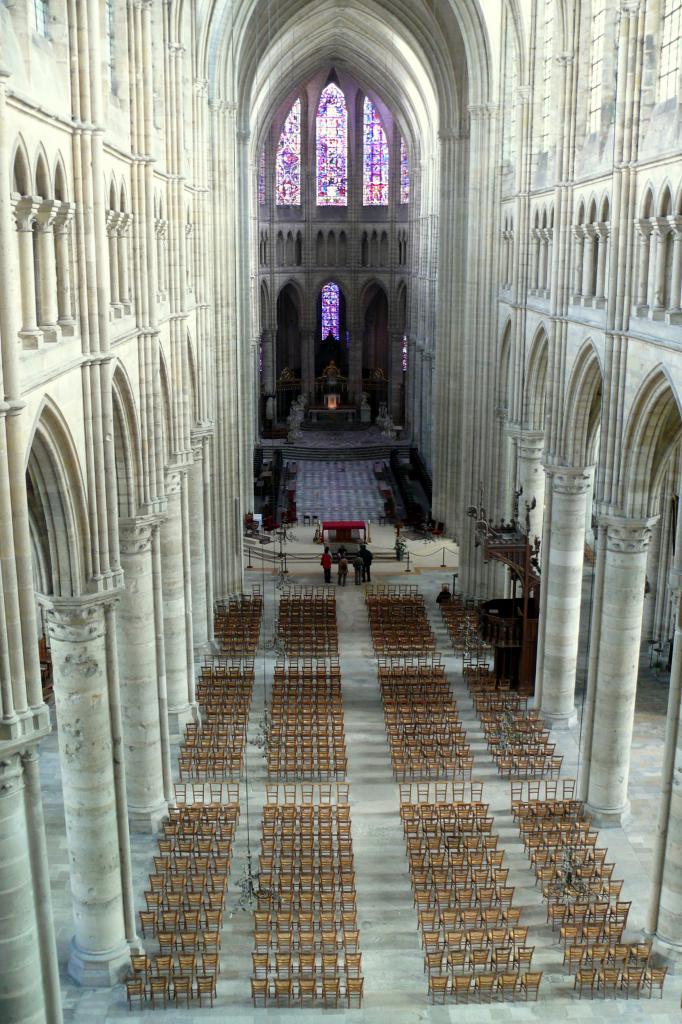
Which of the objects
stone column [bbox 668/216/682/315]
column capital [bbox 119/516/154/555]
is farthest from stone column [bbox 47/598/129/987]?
stone column [bbox 668/216/682/315]

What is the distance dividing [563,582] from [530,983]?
11.8 metres

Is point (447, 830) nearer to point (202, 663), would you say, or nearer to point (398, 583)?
point (202, 663)

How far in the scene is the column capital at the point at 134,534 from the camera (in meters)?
21.3

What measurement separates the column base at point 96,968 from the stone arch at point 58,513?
249 inches

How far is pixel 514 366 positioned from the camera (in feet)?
114

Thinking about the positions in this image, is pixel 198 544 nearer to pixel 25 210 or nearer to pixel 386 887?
pixel 386 887

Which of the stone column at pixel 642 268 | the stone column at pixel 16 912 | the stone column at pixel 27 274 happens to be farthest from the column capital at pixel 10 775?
the stone column at pixel 642 268

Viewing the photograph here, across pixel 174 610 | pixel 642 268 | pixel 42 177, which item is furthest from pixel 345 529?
pixel 42 177

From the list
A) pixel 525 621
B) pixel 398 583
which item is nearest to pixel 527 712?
pixel 525 621

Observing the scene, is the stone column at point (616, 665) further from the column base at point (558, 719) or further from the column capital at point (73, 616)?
the column capital at point (73, 616)

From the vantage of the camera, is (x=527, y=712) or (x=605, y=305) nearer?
(x=605, y=305)

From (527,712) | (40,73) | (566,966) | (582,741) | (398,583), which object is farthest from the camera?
(398,583)

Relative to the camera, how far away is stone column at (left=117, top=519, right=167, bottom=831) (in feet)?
71.3

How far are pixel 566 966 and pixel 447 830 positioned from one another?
461cm
